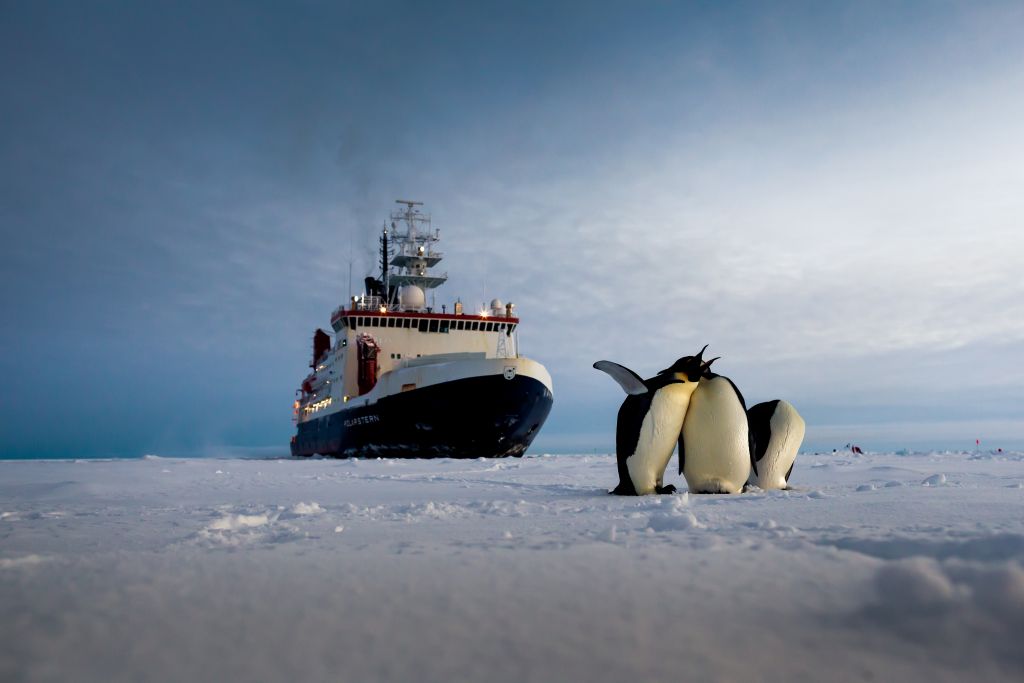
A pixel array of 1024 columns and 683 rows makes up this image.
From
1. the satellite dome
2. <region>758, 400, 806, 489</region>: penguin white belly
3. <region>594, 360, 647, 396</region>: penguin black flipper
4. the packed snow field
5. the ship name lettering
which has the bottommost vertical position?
the packed snow field

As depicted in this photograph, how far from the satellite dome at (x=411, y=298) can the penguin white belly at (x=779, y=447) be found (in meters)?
25.3

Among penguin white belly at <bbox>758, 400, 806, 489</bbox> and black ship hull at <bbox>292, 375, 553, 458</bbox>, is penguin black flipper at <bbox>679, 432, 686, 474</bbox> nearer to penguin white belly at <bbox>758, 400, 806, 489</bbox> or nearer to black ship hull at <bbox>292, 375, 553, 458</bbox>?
penguin white belly at <bbox>758, 400, 806, 489</bbox>

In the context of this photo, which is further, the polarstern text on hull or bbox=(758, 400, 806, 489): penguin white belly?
the polarstern text on hull

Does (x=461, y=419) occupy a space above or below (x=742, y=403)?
above

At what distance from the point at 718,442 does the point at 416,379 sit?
17345 millimetres

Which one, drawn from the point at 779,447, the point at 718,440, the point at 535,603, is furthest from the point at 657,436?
the point at 535,603

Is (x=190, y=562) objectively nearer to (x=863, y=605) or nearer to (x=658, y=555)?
(x=658, y=555)

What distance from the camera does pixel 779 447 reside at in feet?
22.1

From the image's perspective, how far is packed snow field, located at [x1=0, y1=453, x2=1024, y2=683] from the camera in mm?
1654

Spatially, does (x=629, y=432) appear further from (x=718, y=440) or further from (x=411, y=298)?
(x=411, y=298)

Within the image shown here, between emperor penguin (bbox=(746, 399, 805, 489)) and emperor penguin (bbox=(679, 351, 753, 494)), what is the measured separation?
613 millimetres

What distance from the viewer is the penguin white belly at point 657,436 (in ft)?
20.1

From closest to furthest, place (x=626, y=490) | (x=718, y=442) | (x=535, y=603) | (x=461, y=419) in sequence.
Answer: (x=535, y=603), (x=718, y=442), (x=626, y=490), (x=461, y=419)

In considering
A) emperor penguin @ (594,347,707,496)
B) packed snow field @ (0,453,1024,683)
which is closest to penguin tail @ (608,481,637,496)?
emperor penguin @ (594,347,707,496)
